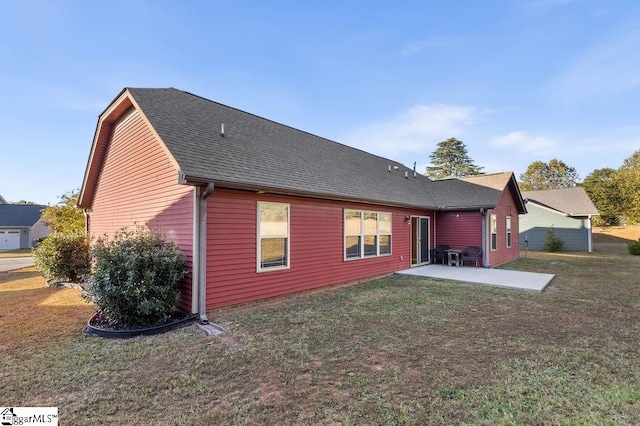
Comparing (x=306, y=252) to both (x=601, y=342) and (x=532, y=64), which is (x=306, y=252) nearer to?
(x=601, y=342)

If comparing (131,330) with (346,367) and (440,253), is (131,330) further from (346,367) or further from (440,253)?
(440,253)

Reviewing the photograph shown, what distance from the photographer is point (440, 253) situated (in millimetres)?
12492

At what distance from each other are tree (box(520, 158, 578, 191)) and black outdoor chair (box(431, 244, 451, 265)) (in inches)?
1698

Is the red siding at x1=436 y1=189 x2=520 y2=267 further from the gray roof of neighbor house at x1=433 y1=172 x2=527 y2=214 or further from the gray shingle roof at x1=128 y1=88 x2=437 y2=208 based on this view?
the gray shingle roof at x1=128 y1=88 x2=437 y2=208

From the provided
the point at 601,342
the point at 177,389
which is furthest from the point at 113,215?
the point at 601,342

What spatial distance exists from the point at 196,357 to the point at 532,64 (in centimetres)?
1401

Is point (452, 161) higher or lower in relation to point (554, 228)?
higher

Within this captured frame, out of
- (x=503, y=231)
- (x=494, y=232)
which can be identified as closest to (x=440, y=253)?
(x=494, y=232)

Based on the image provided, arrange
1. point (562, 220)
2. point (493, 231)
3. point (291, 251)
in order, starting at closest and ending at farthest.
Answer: point (291, 251)
point (493, 231)
point (562, 220)

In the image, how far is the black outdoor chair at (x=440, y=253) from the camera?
1243 cm

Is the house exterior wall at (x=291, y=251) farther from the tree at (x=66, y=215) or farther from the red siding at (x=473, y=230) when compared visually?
the tree at (x=66, y=215)

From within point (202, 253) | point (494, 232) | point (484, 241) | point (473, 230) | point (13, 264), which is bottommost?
point (13, 264)

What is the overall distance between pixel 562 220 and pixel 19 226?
4756 centimetres

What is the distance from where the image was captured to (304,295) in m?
7.20
